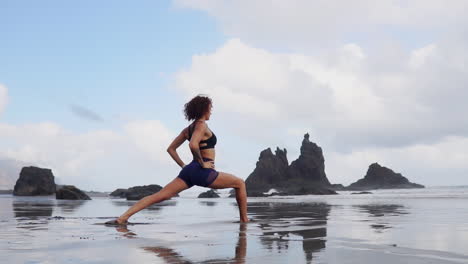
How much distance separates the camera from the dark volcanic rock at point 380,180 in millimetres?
145750

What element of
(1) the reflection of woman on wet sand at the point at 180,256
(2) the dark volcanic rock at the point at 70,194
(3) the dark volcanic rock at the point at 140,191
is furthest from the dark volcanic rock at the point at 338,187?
(1) the reflection of woman on wet sand at the point at 180,256

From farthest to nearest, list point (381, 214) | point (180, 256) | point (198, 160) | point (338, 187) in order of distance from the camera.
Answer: point (338, 187)
point (381, 214)
point (198, 160)
point (180, 256)

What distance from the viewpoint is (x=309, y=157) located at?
128 metres

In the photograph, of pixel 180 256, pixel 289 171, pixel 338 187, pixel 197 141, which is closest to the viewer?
pixel 180 256

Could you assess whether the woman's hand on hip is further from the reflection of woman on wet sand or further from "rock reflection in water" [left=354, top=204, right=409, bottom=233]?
"rock reflection in water" [left=354, top=204, right=409, bottom=233]

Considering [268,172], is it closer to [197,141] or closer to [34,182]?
[34,182]

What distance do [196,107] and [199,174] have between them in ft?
3.55

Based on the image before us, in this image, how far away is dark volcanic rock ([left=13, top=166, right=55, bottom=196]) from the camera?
58.7m

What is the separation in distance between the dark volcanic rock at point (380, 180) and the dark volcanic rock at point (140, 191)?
109m

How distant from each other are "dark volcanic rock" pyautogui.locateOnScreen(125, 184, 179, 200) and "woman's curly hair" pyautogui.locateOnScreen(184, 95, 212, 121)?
30119 millimetres

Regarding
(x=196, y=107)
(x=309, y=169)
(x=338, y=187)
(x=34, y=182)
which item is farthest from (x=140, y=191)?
(x=338, y=187)

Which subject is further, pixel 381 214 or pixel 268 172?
pixel 268 172

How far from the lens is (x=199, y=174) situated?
25.2 feet

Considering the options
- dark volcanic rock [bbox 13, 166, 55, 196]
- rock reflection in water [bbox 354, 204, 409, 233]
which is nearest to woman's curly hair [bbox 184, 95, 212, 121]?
rock reflection in water [bbox 354, 204, 409, 233]
